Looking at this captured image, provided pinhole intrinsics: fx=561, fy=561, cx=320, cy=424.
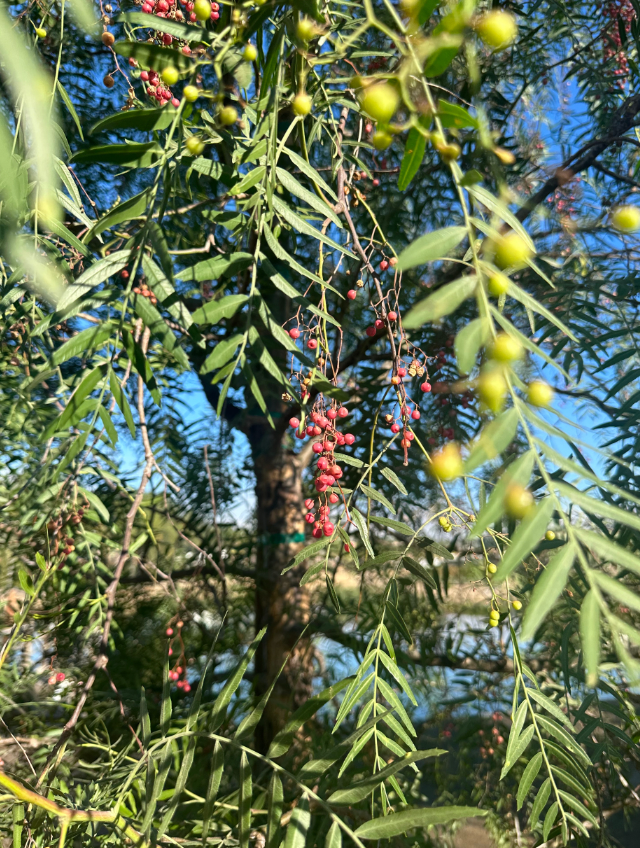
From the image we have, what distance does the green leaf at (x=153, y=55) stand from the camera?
318 mm

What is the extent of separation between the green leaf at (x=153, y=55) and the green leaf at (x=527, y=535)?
1.03 feet

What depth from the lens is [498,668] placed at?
1.30m

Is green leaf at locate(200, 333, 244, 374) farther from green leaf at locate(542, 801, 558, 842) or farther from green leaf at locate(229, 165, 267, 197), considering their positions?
green leaf at locate(542, 801, 558, 842)

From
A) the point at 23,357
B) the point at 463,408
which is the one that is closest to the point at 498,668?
the point at 463,408

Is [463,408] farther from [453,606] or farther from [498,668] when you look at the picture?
[453,606]

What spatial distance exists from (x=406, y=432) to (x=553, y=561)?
0.32 m

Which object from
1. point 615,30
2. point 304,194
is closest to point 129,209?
point 304,194

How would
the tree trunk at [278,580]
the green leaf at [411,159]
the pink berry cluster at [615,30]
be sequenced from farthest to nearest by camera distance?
the tree trunk at [278,580] → the pink berry cluster at [615,30] → the green leaf at [411,159]

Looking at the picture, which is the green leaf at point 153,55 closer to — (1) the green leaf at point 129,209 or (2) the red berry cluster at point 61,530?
(1) the green leaf at point 129,209

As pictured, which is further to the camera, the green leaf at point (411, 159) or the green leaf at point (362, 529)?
the green leaf at point (362, 529)

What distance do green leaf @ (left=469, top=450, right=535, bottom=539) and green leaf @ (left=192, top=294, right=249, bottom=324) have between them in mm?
251

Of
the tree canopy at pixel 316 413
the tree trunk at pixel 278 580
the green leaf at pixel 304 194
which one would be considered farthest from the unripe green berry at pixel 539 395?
the tree trunk at pixel 278 580

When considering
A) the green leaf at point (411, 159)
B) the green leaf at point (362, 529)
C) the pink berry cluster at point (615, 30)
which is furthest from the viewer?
the pink berry cluster at point (615, 30)

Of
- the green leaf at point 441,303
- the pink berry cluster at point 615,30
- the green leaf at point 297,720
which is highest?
the pink berry cluster at point 615,30
